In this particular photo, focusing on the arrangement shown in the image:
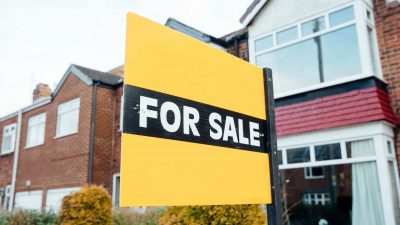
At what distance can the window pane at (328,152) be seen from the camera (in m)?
7.14

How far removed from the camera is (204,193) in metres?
1.59

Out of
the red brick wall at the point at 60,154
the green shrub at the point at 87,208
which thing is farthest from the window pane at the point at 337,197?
the red brick wall at the point at 60,154

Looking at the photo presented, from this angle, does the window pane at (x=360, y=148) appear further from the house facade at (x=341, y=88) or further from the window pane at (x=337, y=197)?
the window pane at (x=337, y=197)

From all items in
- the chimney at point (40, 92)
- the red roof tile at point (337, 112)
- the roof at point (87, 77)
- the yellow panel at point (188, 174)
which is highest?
the chimney at point (40, 92)

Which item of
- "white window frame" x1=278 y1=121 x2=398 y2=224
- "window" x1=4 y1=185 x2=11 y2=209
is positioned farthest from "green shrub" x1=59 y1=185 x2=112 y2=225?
"window" x1=4 y1=185 x2=11 y2=209

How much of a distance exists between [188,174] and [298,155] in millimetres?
6688

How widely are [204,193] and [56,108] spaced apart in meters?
14.8

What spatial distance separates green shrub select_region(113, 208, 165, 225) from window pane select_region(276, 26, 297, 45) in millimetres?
5138

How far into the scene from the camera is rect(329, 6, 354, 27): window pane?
24.7ft

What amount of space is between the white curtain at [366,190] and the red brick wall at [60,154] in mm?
9138

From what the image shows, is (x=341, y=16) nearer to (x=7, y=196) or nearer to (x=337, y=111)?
(x=337, y=111)

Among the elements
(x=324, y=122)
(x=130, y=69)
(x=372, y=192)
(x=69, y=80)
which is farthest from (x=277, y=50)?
(x=69, y=80)

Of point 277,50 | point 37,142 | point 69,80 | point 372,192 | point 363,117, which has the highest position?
point 69,80

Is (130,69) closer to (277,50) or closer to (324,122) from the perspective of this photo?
(324,122)
